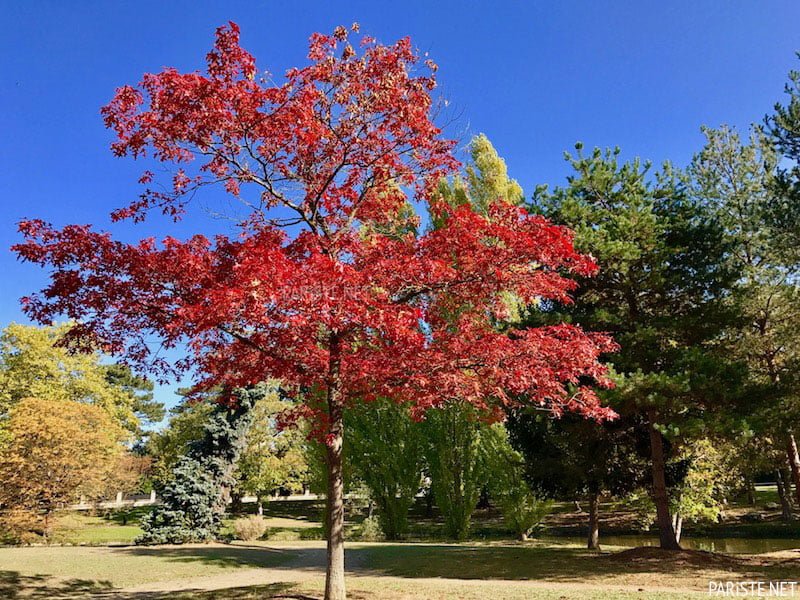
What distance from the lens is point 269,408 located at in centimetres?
3247

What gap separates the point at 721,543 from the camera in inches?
953

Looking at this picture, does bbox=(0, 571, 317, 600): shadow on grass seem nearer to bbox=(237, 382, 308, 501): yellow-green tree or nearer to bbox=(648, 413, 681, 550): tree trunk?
bbox=(648, 413, 681, 550): tree trunk

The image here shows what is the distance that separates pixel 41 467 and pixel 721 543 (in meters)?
30.0

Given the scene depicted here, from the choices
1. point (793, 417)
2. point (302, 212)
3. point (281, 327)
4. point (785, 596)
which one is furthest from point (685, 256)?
point (281, 327)

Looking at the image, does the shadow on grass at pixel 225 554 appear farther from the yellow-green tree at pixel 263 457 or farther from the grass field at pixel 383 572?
the yellow-green tree at pixel 263 457

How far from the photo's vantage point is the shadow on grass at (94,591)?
377 inches

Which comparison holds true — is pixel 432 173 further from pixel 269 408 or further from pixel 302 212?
pixel 269 408

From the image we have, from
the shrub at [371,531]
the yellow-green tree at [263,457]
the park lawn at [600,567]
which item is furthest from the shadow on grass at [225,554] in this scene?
the yellow-green tree at [263,457]

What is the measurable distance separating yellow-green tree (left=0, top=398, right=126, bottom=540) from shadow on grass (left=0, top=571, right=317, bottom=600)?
9.37 m

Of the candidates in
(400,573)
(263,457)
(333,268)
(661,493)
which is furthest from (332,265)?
(263,457)

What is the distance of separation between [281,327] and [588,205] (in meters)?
9.73

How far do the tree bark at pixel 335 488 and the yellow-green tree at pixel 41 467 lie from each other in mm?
16862

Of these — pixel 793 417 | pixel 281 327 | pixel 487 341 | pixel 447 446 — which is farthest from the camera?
pixel 447 446

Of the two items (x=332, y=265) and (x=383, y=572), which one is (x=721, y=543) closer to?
Answer: (x=383, y=572)
